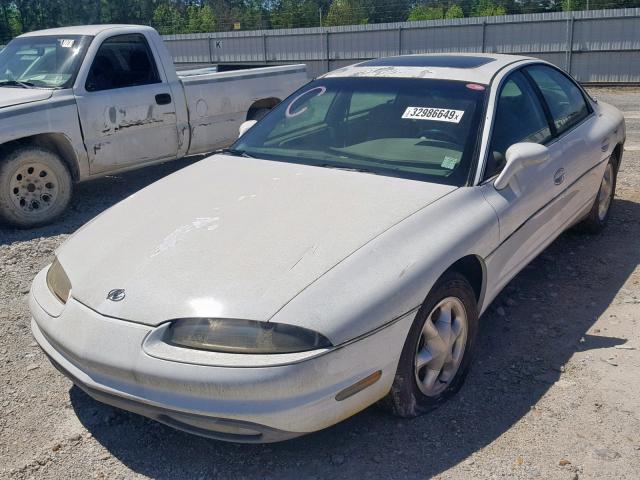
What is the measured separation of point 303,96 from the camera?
484cm

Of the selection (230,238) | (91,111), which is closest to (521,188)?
(230,238)

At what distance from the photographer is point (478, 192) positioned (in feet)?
12.3

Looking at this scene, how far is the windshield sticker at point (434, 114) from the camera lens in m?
4.11

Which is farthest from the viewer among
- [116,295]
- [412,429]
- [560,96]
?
[560,96]

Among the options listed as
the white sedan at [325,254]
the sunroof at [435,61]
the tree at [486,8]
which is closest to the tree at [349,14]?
the tree at [486,8]

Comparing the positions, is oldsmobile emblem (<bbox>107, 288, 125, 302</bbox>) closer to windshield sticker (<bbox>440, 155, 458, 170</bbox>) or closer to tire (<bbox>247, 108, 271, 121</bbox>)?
windshield sticker (<bbox>440, 155, 458, 170</bbox>)

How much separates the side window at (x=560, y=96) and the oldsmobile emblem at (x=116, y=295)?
10.2ft

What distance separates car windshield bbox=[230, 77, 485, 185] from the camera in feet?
13.0

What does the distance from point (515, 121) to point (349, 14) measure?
2452 cm

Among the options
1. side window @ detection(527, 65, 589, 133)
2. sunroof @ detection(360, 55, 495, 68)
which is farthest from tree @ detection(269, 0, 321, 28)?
sunroof @ detection(360, 55, 495, 68)

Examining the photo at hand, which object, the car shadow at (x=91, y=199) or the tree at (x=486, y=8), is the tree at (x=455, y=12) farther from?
the car shadow at (x=91, y=199)

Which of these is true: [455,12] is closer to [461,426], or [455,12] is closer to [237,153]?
[237,153]

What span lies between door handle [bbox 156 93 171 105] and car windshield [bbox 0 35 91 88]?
33.0 inches

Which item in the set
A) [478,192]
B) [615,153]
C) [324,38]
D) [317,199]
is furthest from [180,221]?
[324,38]
